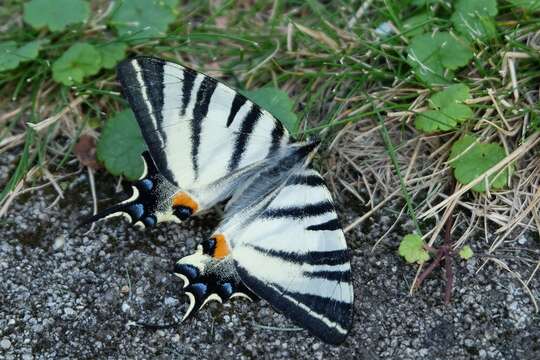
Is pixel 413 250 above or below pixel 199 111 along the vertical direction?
below

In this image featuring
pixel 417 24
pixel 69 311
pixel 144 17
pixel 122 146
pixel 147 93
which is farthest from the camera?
pixel 144 17

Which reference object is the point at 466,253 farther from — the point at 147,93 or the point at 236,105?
the point at 147,93

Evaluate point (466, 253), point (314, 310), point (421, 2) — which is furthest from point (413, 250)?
point (421, 2)

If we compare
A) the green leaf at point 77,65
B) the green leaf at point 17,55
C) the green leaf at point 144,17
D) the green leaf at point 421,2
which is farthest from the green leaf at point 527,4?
the green leaf at point 17,55

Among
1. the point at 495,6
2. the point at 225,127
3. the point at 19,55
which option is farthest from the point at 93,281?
the point at 495,6

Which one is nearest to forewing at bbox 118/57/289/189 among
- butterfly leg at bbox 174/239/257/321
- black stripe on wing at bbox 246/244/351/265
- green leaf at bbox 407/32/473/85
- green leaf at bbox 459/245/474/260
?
butterfly leg at bbox 174/239/257/321
